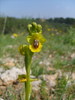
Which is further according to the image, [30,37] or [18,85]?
[18,85]

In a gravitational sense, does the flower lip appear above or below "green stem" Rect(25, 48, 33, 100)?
above

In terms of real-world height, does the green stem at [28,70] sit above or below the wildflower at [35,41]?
below

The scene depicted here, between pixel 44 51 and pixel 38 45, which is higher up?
pixel 38 45

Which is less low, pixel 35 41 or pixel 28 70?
pixel 35 41

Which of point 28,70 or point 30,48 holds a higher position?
point 30,48

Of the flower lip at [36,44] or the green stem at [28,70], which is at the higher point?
the flower lip at [36,44]

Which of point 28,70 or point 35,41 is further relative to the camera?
point 35,41

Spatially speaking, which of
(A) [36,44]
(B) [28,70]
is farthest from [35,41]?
(B) [28,70]

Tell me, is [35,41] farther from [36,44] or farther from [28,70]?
[28,70]

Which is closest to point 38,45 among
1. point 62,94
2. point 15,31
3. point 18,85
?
point 62,94

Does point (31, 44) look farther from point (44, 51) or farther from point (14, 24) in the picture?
point (14, 24)

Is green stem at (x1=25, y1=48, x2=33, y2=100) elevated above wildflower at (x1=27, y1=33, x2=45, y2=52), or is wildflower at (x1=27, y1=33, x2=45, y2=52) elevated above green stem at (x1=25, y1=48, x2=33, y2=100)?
wildflower at (x1=27, y1=33, x2=45, y2=52)
